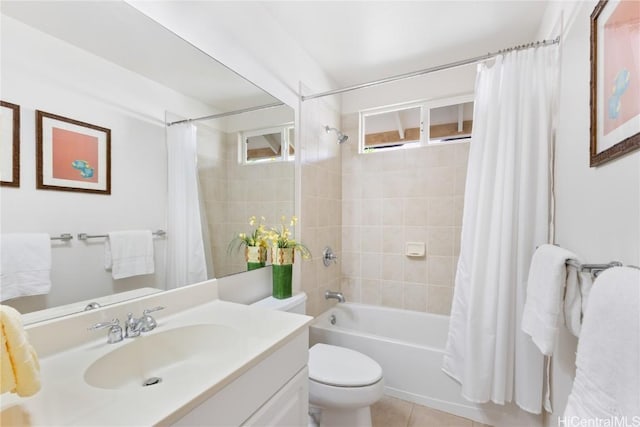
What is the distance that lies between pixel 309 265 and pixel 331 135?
45.1 inches

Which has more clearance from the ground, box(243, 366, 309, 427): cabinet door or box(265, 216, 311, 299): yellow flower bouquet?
box(265, 216, 311, 299): yellow flower bouquet

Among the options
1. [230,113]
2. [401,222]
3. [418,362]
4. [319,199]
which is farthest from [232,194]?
[418,362]

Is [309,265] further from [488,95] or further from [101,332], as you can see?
[488,95]

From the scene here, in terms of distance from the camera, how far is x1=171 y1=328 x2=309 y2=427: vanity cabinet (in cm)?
66

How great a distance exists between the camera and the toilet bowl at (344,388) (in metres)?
1.37

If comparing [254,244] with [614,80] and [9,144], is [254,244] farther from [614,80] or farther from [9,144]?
[614,80]

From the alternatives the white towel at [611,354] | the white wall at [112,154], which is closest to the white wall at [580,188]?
the white towel at [611,354]

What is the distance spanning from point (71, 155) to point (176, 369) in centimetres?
78

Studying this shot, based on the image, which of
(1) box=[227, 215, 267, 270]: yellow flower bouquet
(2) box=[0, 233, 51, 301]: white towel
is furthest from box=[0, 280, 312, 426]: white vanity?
(1) box=[227, 215, 267, 270]: yellow flower bouquet

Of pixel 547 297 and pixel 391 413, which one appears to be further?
pixel 391 413

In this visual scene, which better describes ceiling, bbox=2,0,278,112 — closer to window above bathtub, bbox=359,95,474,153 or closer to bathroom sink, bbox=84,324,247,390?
bathroom sink, bbox=84,324,247,390

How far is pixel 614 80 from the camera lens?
0.81 metres

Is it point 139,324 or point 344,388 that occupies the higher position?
point 139,324

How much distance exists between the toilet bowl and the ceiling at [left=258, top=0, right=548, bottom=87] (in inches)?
80.4
